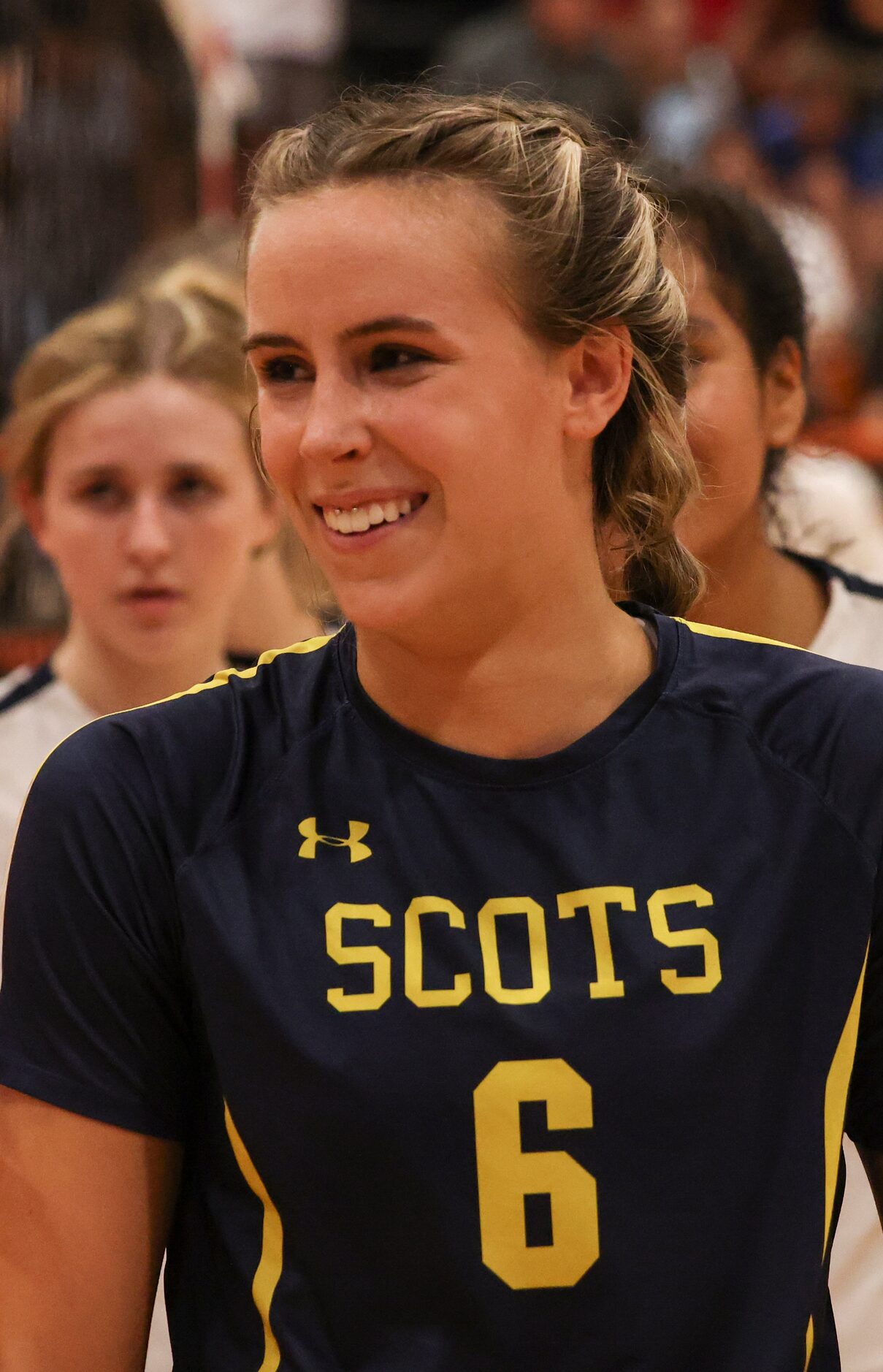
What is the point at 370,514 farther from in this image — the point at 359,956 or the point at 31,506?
the point at 31,506

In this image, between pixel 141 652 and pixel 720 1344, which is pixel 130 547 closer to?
pixel 141 652

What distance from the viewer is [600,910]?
1.27 meters

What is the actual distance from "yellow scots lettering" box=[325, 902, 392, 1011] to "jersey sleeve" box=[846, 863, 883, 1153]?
0.36 meters

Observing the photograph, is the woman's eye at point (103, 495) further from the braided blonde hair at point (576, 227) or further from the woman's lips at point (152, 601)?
the braided blonde hair at point (576, 227)

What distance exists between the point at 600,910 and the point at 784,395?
0.99m

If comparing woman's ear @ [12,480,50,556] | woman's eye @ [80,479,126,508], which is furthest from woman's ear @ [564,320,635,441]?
woman's ear @ [12,480,50,556]

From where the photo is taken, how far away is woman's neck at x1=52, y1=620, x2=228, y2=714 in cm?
225

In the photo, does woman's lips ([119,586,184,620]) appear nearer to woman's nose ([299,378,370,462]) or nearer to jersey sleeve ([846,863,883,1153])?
woman's nose ([299,378,370,462])

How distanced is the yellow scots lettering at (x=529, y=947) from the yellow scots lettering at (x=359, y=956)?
0.23ft

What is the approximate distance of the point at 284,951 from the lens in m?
1.26

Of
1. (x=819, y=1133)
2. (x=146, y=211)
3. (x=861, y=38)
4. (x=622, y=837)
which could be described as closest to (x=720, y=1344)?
(x=819, y=1133)

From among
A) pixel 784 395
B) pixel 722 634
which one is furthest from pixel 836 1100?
pixel 784 395

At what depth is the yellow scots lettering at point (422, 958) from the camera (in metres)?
1.23

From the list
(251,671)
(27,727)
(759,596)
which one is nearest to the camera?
(251,671)
